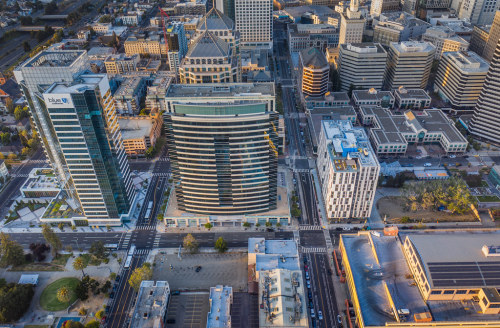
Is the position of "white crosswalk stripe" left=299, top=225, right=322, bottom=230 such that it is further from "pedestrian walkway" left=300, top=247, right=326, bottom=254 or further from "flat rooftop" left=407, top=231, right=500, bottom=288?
"flat rooftop" left=407, top=231, right=500, bottom=288

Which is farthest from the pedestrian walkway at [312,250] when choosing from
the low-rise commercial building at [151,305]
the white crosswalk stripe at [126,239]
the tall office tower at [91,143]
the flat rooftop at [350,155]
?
the tall office tower at [91,143]

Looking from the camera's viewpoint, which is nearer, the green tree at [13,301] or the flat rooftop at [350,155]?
the green tree at [13,301]

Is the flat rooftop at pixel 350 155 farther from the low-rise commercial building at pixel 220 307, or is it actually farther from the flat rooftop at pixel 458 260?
the low-rise commercial building at pixel 220 307

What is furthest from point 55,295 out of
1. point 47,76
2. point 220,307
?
point 47,76

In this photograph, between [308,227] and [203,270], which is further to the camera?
[308,227]

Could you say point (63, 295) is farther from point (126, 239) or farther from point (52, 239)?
point (126, 239)

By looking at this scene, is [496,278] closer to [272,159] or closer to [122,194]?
[272,159]
